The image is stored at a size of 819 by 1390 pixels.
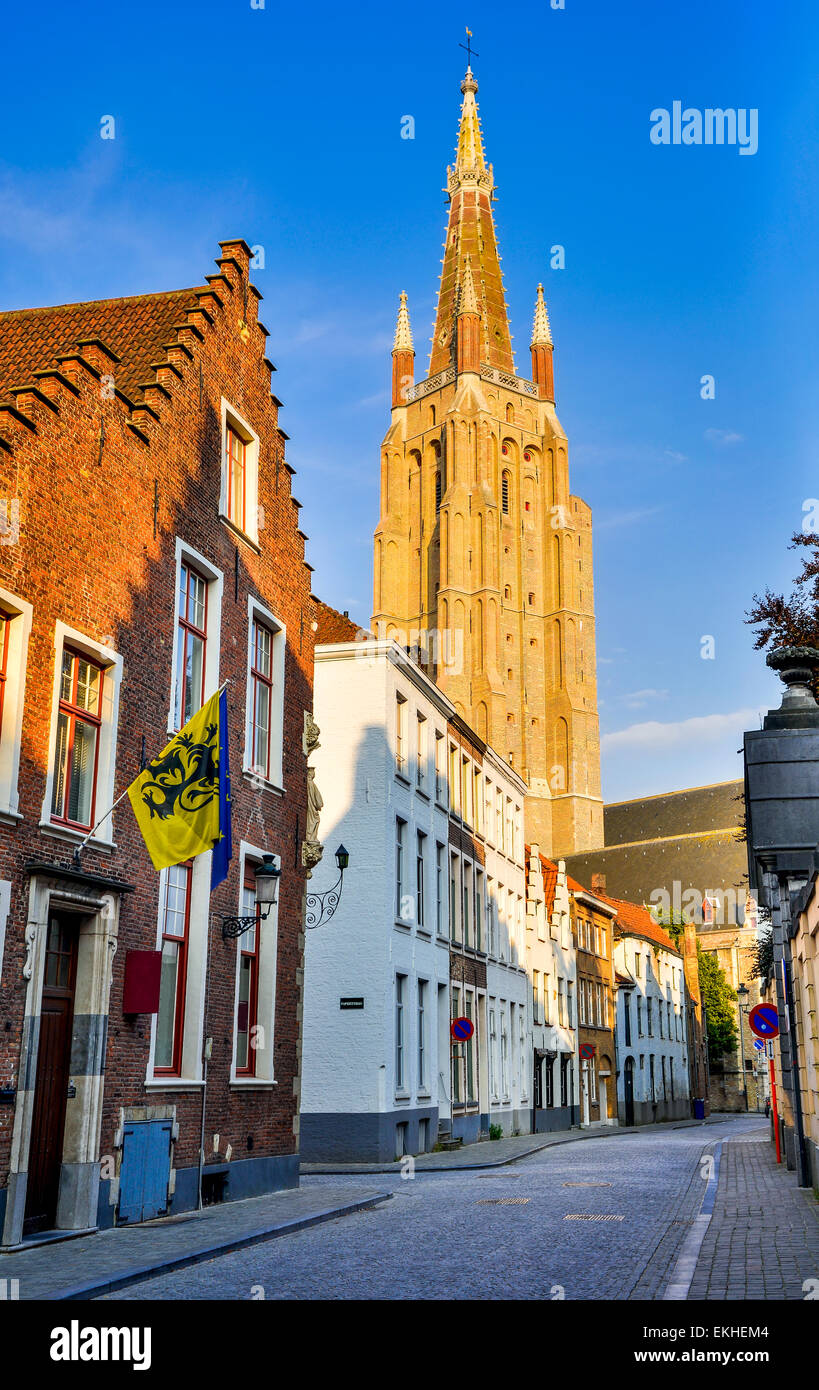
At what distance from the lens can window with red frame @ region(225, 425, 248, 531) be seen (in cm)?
1844

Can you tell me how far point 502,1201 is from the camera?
17031mm

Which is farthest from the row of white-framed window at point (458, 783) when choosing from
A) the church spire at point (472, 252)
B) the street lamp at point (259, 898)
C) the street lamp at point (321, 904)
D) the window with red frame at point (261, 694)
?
the church spire at point (472, 252)

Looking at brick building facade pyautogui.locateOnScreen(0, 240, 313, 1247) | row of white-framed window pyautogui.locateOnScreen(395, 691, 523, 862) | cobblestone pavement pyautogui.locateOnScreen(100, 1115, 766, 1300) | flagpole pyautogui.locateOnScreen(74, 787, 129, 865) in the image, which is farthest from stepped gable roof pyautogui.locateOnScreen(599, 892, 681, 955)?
flagpole pyautogui.locateOnScreen(74, 787, 129, 865)

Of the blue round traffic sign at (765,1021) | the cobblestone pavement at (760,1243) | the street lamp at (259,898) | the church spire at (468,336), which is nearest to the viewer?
the cobblestone pavement at (760,1243)

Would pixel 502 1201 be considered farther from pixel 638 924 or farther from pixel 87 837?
pixel 638 924

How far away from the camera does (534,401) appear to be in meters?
100

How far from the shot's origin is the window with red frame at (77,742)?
43.1 ft

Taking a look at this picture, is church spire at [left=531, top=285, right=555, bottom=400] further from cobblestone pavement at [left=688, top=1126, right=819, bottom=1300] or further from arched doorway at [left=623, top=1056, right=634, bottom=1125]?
cobblestone pavement at [left=688, top=1126, right=819, bottom=1300]

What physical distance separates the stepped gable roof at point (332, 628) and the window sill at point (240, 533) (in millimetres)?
11244

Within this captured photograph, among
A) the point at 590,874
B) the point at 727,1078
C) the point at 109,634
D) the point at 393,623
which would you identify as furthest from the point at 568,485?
the point at 109,634

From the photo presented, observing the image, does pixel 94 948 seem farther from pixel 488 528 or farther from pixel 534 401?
pixel 534 401

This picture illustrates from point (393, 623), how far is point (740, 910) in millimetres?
35131

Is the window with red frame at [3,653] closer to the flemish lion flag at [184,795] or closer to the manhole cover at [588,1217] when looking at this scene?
the flemish lion flag at [184,795]

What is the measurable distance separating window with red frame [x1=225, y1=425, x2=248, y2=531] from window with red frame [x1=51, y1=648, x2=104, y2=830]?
4979mm
